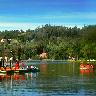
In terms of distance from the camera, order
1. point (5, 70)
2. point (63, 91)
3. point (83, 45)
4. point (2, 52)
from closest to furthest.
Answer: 1. point (63, 91)
2. point (5, 70)
3. point (2, 52)
4. point (83, 45)

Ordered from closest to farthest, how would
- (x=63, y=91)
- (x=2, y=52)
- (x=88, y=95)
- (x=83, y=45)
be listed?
(x=88, y=95) → (x=63, y=91) → (x=2, y=52) → (x=83, y=45)

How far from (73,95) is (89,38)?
376 feet

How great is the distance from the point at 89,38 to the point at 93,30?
3.37m

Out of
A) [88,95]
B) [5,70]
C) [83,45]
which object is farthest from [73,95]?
[83,45]

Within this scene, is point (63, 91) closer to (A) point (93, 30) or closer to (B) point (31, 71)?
(B) point (31, 71)

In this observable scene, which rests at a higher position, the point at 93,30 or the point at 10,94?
the point at 93,30

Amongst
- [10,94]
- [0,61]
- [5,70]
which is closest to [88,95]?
[10,94]

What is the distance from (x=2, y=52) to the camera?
6171 inches

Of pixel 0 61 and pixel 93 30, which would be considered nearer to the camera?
pixel 0 61

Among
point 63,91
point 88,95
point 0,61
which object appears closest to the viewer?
point 88,95

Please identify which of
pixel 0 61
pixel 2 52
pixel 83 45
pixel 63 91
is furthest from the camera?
pixel 83 45

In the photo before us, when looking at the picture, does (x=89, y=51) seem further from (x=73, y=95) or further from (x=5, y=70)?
(x=73, y=95)

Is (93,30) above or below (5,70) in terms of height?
above

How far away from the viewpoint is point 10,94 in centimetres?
5003
